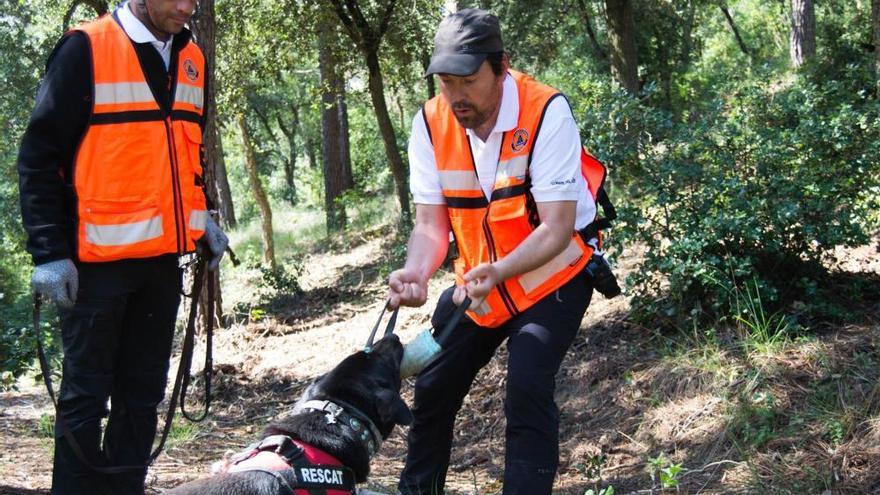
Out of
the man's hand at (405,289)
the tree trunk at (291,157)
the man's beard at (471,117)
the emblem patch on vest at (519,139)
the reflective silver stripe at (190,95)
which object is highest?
the reflective silver stripe at (190,95)

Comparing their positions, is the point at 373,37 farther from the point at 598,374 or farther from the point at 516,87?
the point at 516,87

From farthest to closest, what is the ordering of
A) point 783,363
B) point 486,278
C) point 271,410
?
point 271,410 → point 783,363 → point 486,278

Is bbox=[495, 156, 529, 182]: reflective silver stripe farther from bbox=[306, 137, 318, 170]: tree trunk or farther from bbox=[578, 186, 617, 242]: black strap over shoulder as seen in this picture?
bbox=[306, 137, 318, 170]: tree trunk

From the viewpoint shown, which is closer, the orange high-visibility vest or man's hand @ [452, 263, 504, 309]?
man's hand @ [452, 263, 504, 309]

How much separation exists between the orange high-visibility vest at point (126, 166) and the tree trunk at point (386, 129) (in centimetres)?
900

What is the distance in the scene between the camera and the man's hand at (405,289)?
3245 mm

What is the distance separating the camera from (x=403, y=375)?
3.12 metres

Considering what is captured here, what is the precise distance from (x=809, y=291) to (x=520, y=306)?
8.95 ft

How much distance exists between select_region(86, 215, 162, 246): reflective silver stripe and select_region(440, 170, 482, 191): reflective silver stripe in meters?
1.15

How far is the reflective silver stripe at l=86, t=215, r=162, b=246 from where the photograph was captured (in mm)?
3271

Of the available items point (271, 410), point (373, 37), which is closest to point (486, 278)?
point (271, 410)

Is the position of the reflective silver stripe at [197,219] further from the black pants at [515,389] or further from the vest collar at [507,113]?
the vest collar at [507,113]

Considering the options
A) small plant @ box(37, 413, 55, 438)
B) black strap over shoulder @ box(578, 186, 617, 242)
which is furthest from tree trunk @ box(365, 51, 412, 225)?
black strap over shoulder @ box(578, 186, 617, 242)

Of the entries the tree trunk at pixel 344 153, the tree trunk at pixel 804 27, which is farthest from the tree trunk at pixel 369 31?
the tree trunk at pixel 804 27
